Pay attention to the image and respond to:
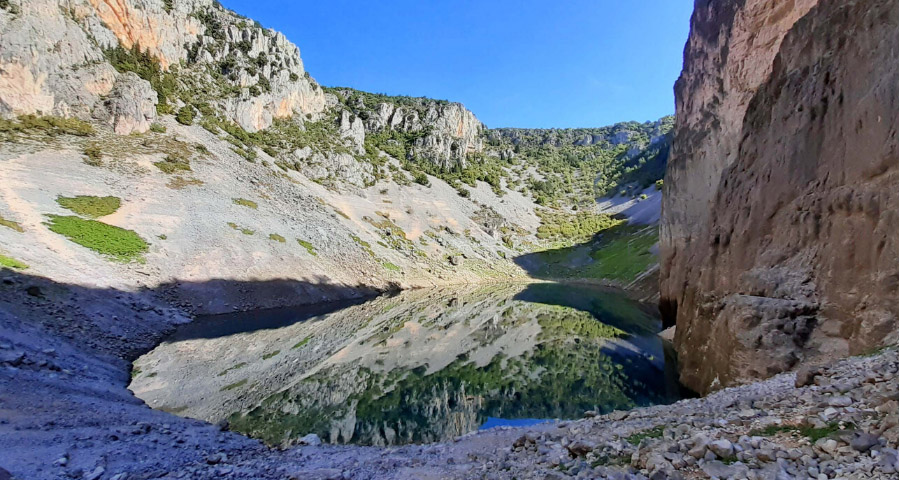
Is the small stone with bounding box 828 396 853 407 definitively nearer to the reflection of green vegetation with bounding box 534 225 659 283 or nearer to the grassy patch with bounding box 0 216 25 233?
the grassy patch with bounding box 0 216 25 233

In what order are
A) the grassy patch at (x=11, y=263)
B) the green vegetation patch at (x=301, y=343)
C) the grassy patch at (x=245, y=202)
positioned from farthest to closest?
1. the grassy patch at (x=245, y=202)
2. the green vegetation patch at (x=301, y=343)
3. the grassy patch at (x=11, y=263)

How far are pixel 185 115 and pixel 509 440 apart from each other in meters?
78.9

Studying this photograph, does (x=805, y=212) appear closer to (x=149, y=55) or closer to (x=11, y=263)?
(x=11, y=263)

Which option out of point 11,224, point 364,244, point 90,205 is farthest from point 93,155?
point 364,244

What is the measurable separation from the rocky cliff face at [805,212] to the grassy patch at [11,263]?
116 feet

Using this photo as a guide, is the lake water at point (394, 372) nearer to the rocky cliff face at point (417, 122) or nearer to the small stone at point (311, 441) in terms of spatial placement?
the small stone at point (311, 441)

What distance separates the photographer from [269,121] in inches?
3573

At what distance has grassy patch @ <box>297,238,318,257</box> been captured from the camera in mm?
48781

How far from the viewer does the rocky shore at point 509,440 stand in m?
5.12

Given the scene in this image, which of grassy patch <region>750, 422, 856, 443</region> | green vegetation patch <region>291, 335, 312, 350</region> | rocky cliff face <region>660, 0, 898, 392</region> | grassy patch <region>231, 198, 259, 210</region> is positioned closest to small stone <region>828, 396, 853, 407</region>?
grassy patch <region>750, 422, 856, 443</region>

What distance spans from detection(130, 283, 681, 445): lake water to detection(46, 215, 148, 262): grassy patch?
377 inches

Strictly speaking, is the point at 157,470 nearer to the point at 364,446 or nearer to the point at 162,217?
the point at 364,446

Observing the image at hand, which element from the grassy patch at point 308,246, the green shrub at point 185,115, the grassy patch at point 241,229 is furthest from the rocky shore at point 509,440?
the green shrub at point 185,115

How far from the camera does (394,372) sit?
21.3 meters
